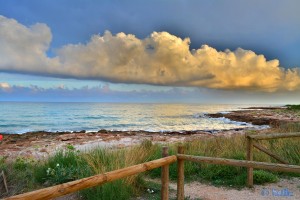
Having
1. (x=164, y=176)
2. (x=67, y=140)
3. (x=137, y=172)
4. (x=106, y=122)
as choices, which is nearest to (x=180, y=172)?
(x=164, y=176)

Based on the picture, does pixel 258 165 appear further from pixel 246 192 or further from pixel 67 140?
pixel 67 140

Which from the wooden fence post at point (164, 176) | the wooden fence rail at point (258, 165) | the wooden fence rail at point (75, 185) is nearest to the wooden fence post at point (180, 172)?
the wooden fence rail at point (258, 165)

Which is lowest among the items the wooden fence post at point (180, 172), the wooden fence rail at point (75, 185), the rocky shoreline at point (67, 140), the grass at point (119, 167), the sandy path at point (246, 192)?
the rocky shoreline at point (67, 140)

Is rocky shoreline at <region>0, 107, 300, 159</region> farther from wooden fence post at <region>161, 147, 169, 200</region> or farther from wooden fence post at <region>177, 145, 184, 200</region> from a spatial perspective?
Answer: wooden fence post at <region>161, 147, 169, 200</region>

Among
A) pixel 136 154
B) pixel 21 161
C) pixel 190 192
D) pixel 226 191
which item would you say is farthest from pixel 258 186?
pixel 21 161

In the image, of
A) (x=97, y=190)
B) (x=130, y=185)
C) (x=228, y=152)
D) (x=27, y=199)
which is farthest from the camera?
(x=228, y=152)

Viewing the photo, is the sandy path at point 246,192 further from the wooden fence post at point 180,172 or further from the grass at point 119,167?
the wooden fence post at point 180,172

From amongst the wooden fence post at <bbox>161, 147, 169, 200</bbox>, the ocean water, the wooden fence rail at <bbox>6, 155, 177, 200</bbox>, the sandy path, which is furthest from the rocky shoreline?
the wooden fence rail at <bbox>6, 155, 177, 200</bbox>

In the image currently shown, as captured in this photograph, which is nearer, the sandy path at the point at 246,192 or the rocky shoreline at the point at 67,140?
the sandy path at the point at 246,192

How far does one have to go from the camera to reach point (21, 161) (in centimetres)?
818

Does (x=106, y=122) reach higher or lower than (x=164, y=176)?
lower

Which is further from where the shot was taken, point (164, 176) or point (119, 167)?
point (119, 167)

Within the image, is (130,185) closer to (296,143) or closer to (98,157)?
(98,157)

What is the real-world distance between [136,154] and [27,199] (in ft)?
17.2
